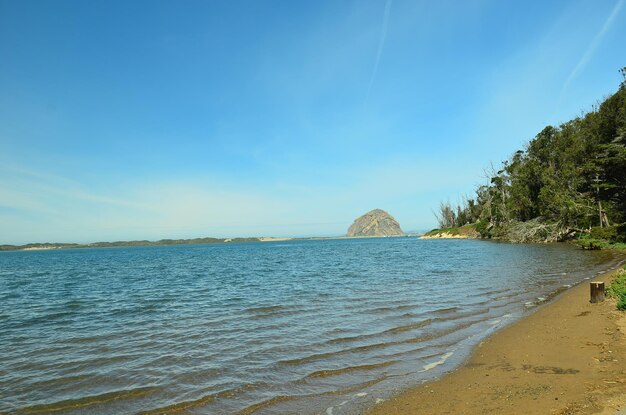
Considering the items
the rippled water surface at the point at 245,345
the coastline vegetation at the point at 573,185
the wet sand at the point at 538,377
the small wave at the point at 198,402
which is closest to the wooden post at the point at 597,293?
the rippled water surface at the point at 245,345

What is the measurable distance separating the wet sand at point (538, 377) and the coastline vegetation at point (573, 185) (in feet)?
110

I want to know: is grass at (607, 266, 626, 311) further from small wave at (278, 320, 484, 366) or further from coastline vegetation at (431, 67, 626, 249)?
coastline vegetation at (431, 67, 626, 249)

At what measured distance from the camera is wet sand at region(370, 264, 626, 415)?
246 inches

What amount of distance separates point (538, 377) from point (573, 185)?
58.4m

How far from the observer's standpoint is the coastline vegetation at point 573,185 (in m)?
41.0

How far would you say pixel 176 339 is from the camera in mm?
12305

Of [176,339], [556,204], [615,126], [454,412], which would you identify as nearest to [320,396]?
[454,412]

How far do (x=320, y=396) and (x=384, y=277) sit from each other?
20.3 meters

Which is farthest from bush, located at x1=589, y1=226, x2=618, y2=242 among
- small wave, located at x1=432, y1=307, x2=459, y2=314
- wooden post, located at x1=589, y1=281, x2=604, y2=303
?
small wave, located at x1=432, y1=307, x2=459, y2=314

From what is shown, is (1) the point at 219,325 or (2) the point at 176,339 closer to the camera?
(2) the point at 176,339

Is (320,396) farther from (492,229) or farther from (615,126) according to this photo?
(492,229)

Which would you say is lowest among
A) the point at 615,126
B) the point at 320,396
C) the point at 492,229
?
the point at 320,396

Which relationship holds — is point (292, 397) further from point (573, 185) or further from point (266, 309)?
point (573, 185)

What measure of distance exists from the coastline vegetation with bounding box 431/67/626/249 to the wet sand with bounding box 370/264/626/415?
33.4 m
